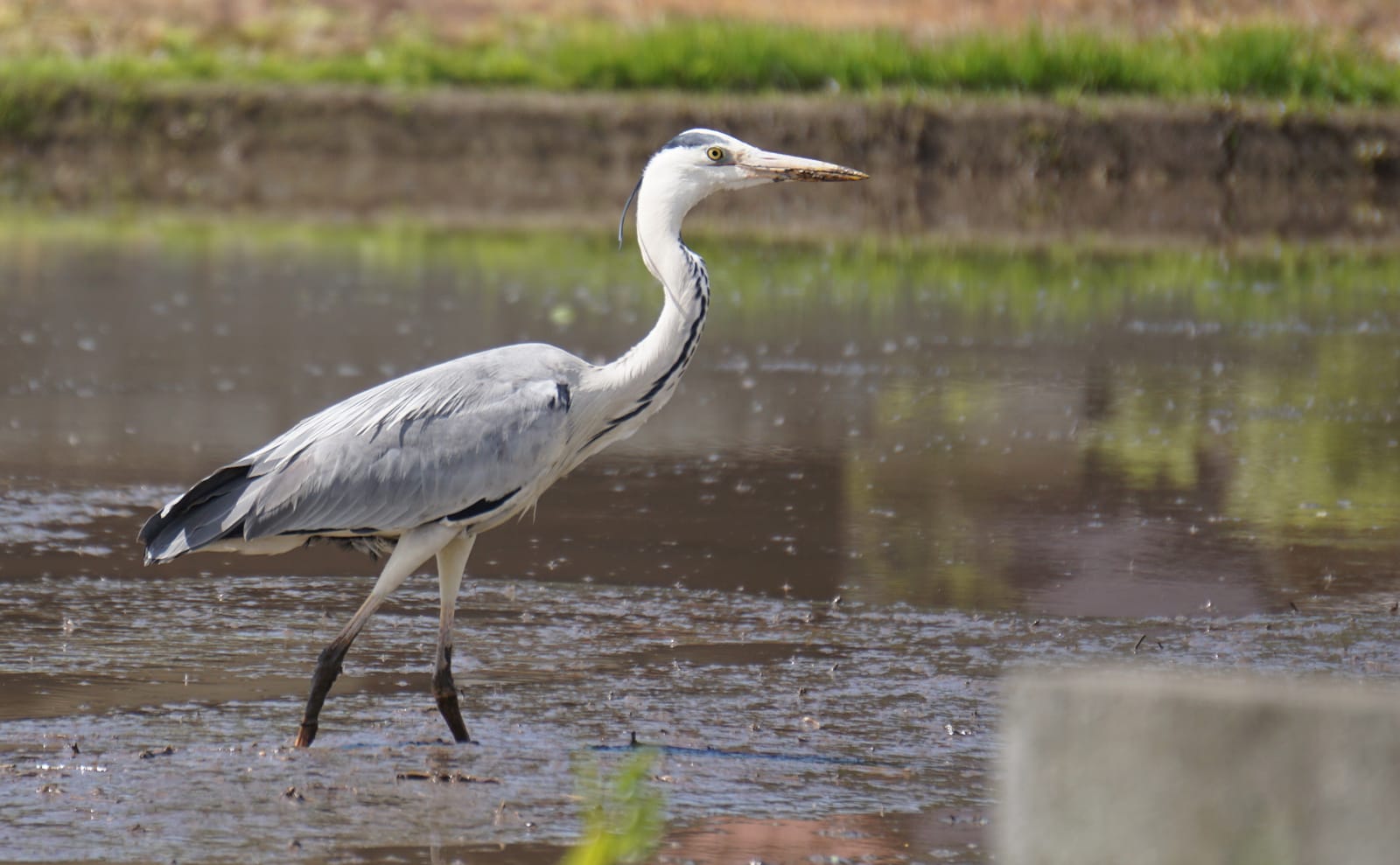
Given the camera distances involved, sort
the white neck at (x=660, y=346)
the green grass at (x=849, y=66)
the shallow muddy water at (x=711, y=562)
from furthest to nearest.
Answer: the green grass at (x=849, y=66) < the white neck at (x=660, y=346) < the shallow muddy water at (x=711, y=562)

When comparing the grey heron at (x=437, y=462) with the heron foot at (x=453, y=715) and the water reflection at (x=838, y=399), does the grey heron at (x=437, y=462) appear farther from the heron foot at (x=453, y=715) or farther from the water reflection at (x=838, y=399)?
the water reflection at (x=838, y=399)

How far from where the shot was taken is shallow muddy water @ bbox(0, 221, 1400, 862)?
14.1 feet

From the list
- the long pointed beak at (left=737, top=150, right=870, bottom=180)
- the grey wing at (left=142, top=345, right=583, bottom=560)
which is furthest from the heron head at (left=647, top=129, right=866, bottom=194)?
the grey wing at (left=142, top=345, right=583, bottom=560)

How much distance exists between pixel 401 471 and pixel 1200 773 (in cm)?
319

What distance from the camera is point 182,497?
4883 mm

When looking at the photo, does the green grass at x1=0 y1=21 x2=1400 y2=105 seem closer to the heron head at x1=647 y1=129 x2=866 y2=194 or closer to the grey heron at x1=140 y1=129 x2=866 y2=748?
the heron head at x1=647 y1=129 x2=866 y2=194

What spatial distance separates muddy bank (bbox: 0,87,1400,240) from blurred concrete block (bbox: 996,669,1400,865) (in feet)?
42.4

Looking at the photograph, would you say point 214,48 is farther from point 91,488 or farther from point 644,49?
point 91,488

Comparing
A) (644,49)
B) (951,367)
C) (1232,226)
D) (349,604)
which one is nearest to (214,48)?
(644,49)

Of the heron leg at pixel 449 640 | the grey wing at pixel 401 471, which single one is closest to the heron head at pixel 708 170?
the grey wing at pixel 401 471

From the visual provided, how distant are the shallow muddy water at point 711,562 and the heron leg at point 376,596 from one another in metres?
0.11

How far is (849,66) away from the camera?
16.8 m

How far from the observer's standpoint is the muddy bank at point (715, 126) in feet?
51.1

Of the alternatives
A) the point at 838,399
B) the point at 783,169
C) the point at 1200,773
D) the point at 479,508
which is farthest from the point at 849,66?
the point at 1200,773
